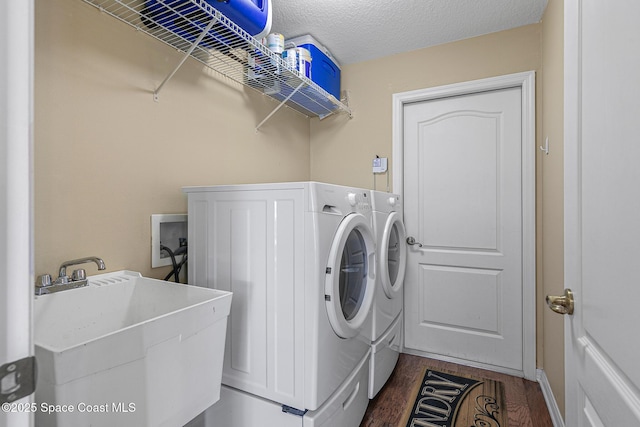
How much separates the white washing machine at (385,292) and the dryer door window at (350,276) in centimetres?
13

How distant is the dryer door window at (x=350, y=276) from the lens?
1.20m

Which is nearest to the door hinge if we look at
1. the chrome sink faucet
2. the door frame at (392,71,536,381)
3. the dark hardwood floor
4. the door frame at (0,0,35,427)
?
the door frame at (0,0,35,427)

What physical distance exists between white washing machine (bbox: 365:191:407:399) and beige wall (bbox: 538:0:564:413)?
0.85m

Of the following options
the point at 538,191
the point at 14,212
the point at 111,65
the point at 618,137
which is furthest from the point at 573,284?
the point at 111,65

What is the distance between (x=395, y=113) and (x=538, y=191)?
3.75 ft

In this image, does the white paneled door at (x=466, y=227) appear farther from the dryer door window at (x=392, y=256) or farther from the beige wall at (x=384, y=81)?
the dryer door window at (x=392, y=256)

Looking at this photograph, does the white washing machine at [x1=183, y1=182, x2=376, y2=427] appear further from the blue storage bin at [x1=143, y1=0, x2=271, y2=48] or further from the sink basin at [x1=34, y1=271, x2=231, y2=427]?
the blue storage bin at [x1=143, y1=0, x2=271, y2=48]

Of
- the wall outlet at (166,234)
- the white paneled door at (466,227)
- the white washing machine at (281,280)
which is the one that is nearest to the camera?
the white washing machine at (281,280)

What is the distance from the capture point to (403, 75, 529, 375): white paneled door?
83.7 inches

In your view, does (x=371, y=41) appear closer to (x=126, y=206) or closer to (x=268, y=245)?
(x=268, y=245)

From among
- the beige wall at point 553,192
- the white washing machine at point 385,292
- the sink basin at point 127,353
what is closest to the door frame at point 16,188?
the sink basin at point 127,353

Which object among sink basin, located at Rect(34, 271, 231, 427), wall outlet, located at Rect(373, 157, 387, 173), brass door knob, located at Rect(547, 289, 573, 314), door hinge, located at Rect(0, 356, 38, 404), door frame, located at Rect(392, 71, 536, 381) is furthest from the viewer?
wall outlet, located at Rect(373, 157, 387, 173)

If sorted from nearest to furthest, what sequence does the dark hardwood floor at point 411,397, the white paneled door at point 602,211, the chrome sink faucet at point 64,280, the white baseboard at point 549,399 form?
the white paneled door at point 602,211 → the chrome sink faucet at point 64,280 → the white baseboard at point 549,399 → the dark hardwood floor at point 411,397

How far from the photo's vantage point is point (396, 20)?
6.52 feet
